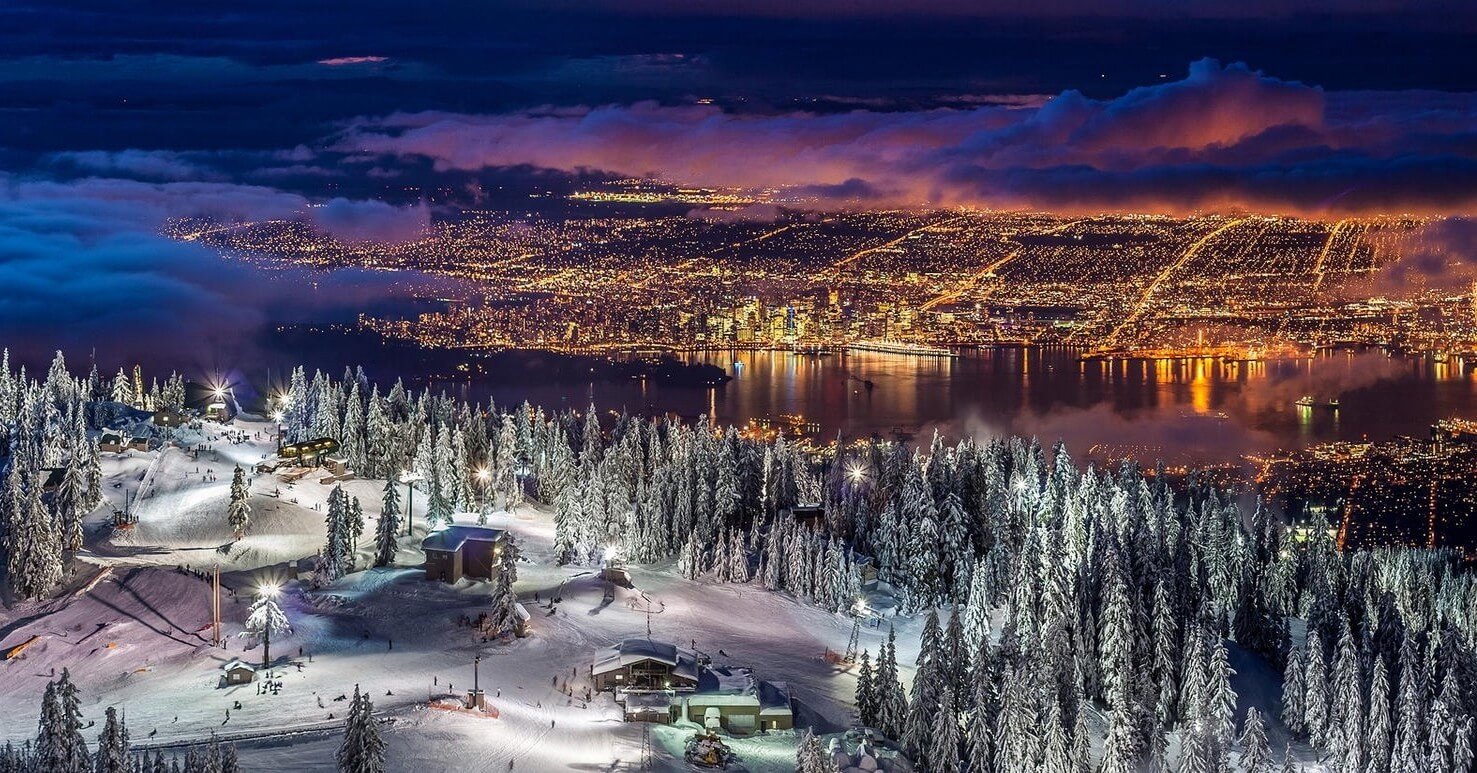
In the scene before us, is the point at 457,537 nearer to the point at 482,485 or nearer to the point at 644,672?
the point at 644,672

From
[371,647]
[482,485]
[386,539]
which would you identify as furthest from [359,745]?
[482,485]

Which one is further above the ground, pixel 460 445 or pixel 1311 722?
pixel 460 445

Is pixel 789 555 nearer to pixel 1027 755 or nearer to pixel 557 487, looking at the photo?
pixel 557 487

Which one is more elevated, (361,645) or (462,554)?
(462,554)

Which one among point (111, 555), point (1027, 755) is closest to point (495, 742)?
point (1027, 755)

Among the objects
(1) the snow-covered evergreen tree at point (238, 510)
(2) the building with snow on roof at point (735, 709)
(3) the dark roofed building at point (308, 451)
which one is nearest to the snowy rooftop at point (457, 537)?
(1) the snow-covered evergreen tree at point (238, 510)
